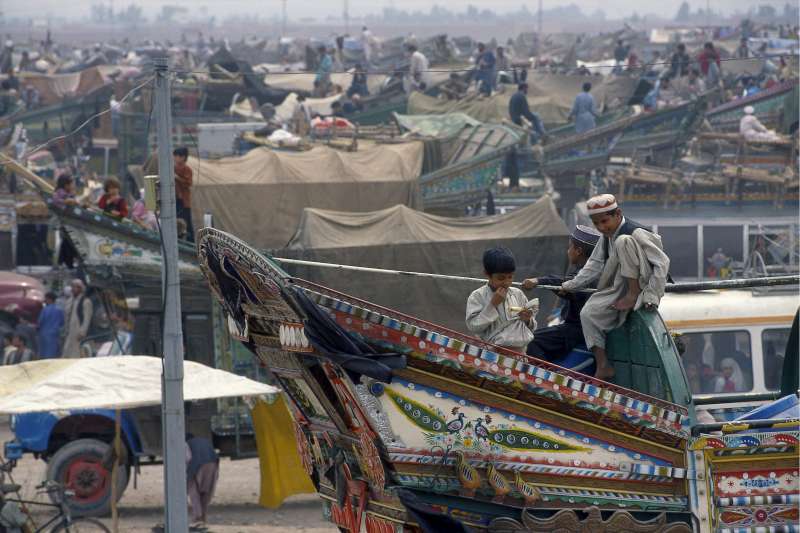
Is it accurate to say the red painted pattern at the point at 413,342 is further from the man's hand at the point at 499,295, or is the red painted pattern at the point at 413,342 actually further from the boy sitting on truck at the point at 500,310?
the man's hand at the point at 499,295

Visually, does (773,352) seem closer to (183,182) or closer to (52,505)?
(52,505)

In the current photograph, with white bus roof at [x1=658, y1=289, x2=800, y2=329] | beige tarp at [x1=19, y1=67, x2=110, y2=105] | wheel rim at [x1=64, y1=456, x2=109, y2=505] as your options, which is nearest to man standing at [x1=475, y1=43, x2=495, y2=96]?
beige tarp at [x1=19, y1=67, x2=110, y2=105]

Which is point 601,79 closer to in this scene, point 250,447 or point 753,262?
point 753,262

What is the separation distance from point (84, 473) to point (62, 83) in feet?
118

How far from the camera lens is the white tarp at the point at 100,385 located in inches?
429

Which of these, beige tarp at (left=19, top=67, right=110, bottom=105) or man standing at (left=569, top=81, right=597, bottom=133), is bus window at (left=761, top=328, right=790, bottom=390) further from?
beige tarp at (left=19, top=67, right=110, bottom=105)

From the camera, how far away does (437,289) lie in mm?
15180

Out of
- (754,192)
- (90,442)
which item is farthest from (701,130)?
(90,442)

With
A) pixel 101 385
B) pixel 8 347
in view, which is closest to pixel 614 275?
pixel 101 385

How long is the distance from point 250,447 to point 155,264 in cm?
237

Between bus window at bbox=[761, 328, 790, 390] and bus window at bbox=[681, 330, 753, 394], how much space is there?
5.0 inches

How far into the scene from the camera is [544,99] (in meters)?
35.3

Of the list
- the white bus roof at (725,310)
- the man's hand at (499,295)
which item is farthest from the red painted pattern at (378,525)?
the white bus roof at (725,310)

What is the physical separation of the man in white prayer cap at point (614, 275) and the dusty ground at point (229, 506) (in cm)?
556
